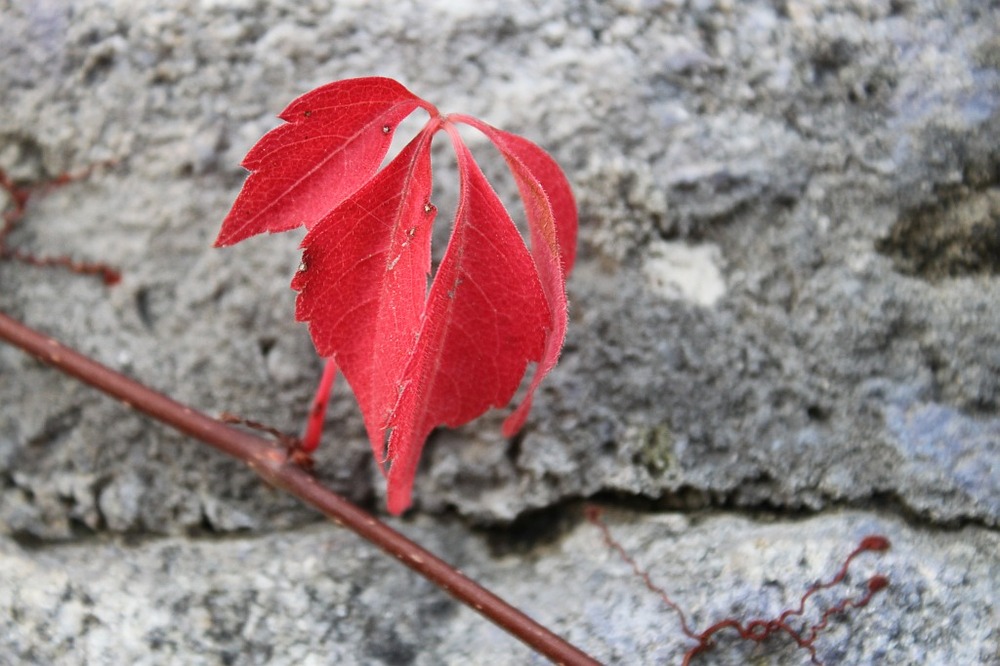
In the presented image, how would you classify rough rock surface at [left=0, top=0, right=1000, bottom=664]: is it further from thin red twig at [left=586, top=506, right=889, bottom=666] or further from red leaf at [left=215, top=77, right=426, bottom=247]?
red leaf at [left=215, top=77, right=426, bottom=247]

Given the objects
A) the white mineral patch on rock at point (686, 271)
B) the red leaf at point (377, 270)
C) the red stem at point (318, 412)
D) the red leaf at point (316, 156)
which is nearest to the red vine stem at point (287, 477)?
the red stem at point (318, 412)

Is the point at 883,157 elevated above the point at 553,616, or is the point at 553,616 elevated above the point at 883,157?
the point at 883,157

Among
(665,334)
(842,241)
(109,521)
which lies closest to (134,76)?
(109,521)

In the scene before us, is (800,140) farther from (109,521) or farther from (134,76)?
(109,521)

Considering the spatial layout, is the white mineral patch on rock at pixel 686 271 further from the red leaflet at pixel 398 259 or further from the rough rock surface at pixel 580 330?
the red leaflet at pixel 398 259

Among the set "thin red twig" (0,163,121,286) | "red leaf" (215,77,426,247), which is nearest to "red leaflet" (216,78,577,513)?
"red leaf" (215,77,426,247)
